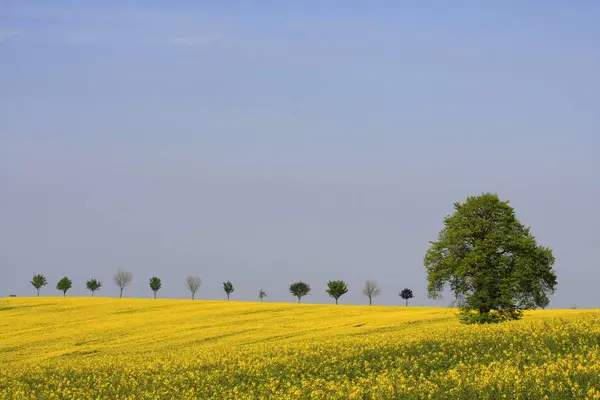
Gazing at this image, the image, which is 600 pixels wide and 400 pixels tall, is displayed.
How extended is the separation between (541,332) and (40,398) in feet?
65.7

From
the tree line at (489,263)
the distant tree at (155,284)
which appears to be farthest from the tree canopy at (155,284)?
the tree line at (489,263)

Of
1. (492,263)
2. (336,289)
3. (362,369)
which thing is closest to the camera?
(362,369)

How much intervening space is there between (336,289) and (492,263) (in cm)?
8000

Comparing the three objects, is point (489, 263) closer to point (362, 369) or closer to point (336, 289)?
point (362, 369)

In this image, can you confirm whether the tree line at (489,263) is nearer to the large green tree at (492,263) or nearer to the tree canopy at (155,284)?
the large green tree at (492,263)

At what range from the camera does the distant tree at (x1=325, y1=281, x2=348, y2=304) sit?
127125 mm

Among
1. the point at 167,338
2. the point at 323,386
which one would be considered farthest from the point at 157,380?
the point at 167,338

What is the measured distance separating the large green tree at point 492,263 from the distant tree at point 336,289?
7780 cm

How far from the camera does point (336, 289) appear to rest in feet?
417

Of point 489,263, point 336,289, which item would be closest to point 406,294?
point 336,289

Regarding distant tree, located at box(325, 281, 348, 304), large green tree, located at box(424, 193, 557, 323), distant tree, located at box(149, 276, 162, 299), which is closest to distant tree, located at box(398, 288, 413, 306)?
distant tree, located at box(325, 281, 348, 304)

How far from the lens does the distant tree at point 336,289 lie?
417 ft

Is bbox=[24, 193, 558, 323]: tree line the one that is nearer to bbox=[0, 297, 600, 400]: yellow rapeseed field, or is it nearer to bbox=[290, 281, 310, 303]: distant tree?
bbox=[0, 297, 600, 400]: yellow rapeseed field

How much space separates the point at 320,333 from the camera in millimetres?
53469
